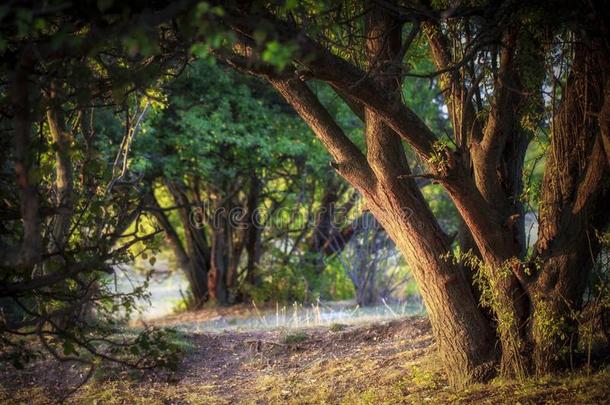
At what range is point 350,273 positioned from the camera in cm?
1397

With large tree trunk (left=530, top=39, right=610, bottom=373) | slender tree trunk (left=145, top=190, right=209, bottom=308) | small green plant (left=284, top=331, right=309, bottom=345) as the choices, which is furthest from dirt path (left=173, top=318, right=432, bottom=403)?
slender tree trunk (left=145, top=190, right=209, bottom=308)

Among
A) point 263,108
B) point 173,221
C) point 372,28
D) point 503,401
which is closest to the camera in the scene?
point 503,401

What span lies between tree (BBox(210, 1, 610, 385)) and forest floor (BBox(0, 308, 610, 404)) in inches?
14.9

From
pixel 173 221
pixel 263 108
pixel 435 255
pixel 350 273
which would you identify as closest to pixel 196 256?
pixel 173 221

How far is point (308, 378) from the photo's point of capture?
6.44 metres

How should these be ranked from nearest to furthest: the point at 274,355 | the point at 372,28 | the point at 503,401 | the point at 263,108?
the point at 503,401
the point at 372,28
the point at 274,355
the point at 263,108

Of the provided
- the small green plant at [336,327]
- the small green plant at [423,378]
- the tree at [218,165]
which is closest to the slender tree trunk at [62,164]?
the tree at [218,165]

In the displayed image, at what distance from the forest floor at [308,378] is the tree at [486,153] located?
0.38 m

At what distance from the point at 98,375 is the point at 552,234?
15.1 feet

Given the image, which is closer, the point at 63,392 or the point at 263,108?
the point at 63,392

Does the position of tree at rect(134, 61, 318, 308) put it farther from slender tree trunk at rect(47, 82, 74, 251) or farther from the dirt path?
slender tree trunk at rect(47, 82, 74, 251)

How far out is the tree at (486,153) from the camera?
4.51 metres

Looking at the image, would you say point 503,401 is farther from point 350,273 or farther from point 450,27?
point 350,273

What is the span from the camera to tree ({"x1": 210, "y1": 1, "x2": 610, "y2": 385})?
14.8 ft
